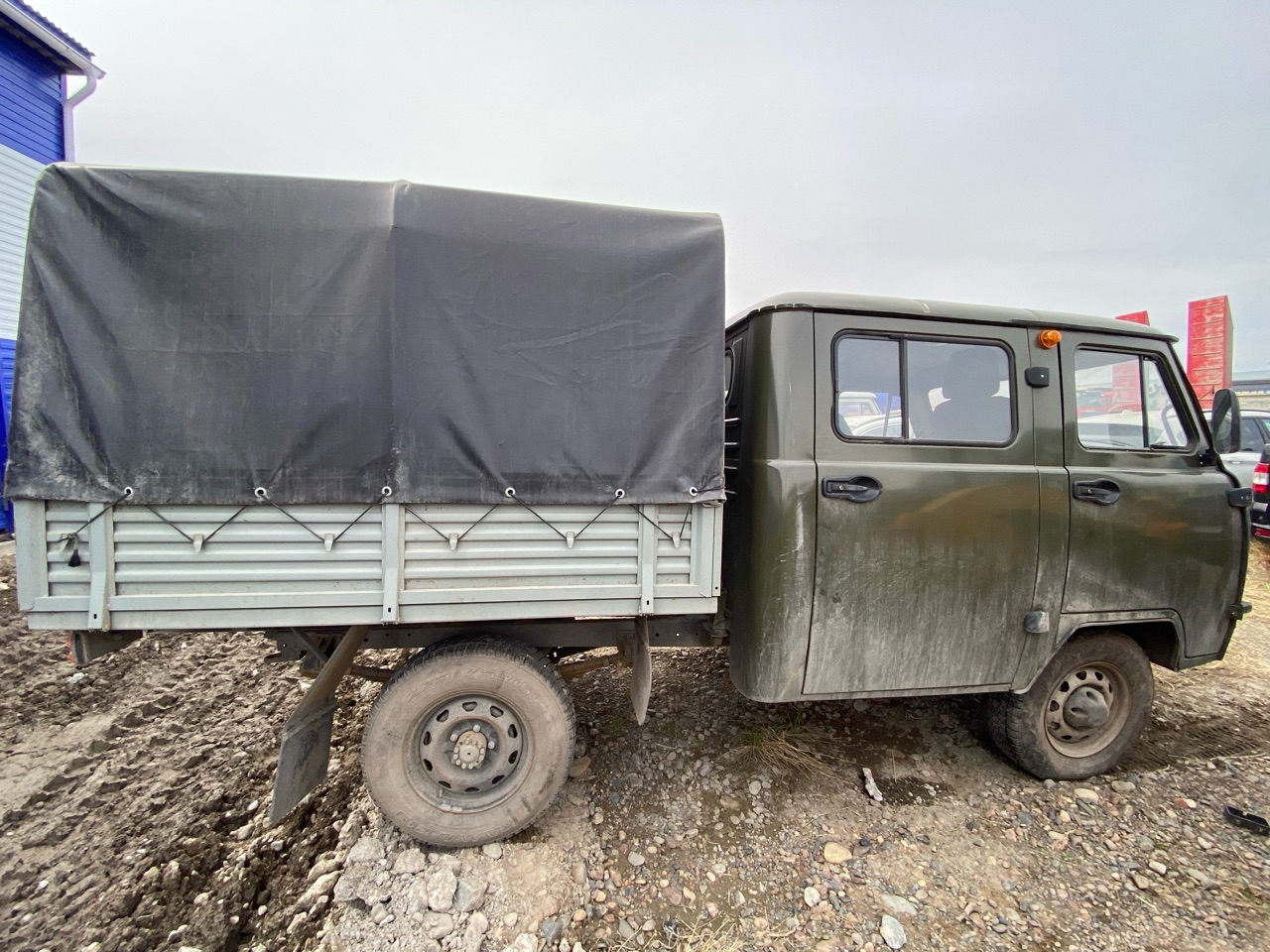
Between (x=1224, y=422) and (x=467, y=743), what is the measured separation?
4.29 metres

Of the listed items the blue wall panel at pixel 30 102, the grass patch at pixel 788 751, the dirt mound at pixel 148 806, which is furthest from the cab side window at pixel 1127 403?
the blue wall panel at pixel 30 102

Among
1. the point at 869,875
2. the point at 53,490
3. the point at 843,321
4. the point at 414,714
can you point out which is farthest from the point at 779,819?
the point at 53,490

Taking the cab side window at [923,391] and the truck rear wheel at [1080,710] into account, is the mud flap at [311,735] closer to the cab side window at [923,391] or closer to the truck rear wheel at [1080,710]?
the cab side window at [923,391]

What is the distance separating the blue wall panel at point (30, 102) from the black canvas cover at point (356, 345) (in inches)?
361

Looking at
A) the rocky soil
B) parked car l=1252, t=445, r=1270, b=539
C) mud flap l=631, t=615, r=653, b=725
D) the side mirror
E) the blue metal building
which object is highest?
the blue metal building

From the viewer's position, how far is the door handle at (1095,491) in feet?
9.20

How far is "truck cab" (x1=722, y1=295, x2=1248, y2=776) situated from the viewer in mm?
2576

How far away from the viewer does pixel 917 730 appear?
353cm

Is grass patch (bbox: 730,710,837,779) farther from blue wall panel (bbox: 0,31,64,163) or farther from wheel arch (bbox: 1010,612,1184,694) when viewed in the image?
blue wall panel (bbox: 0,31,64,163)

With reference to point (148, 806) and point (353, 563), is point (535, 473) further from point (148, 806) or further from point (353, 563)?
point (148, 806)

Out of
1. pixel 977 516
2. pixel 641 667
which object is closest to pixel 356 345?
pixel 641 667

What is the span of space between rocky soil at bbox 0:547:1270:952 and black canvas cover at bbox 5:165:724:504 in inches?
65.9

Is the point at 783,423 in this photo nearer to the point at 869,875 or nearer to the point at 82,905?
the point at 869,875

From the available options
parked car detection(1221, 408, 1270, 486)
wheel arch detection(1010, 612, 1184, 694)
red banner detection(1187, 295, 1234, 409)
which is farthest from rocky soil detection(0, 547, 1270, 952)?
red banner detection(1187, 295, 1234, 409)
